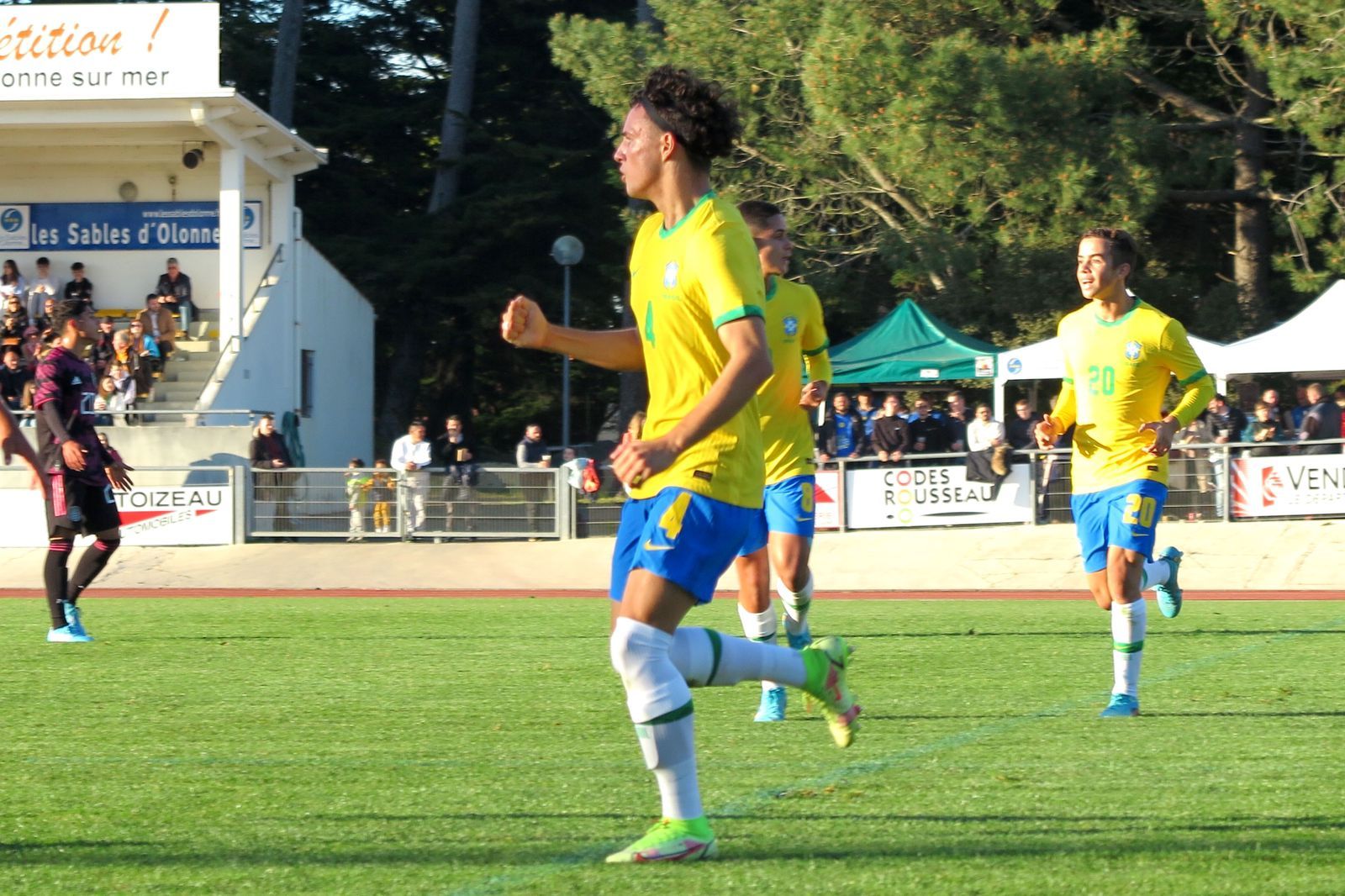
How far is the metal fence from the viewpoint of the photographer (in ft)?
73.5

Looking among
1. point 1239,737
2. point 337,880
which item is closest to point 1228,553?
point 1239,737

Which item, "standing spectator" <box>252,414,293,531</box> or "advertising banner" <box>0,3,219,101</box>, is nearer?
"standing spectator" <box>252,414,293,531</box>

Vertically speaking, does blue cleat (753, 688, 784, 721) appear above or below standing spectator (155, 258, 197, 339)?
below

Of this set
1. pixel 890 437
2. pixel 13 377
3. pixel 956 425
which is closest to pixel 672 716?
pixel 890 437

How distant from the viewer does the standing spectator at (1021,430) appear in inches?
886

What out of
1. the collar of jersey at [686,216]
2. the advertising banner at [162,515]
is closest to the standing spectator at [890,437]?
the advertising banner at [162,515]

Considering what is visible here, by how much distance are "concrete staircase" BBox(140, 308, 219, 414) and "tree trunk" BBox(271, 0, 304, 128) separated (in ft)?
35.8

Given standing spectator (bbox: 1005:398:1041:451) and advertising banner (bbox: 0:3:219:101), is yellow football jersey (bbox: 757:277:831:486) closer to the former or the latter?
standing spectator (bbox: 1005:398:1041:451)

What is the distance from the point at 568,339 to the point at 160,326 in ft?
84.4

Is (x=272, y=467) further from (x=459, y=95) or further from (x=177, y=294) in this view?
(x=459, y=95)

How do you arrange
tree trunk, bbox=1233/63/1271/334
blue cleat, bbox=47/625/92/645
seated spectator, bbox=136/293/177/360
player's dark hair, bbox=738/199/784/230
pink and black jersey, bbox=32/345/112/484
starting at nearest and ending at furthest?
player's dark hair, bbox=738/199/784/230
pink and black jersey, bbox=32/345/112/484
blue cleat, bbox=47/625/92/645
seated spectator, bbox=136/293/177/360
tree trunk, bbox=1233/63/1271/334

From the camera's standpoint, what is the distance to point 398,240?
42.2m

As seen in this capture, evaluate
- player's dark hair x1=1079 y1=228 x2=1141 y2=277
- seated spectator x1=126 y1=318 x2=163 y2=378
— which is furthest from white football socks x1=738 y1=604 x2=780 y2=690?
seated spectator x1=126 y1=318 x2=163 y2=378

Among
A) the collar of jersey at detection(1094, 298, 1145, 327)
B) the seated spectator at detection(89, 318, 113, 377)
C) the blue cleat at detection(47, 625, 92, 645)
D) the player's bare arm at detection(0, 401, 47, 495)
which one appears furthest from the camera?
the seated spectator at detection(89, 318, 113, 377)
